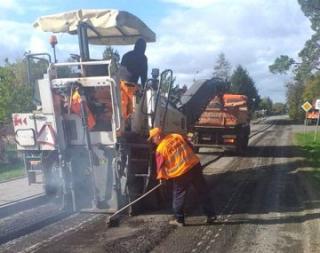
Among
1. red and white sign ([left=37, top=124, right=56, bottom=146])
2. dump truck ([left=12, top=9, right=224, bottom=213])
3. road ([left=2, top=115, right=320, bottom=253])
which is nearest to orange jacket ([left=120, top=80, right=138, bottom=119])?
dump truck ([left=12, top=9, right=224, bottom=213])

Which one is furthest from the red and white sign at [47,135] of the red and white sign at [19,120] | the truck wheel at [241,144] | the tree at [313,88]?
the tree at [313,88]

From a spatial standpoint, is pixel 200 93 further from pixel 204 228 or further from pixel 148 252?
pixel 148 252

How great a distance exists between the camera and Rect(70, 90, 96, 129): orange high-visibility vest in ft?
27.6

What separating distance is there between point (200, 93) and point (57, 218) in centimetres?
606

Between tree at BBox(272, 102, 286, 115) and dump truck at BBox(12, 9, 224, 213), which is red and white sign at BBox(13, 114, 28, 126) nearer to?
dump truck at BBox(12, 9, 224, 213)

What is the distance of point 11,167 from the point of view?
16812 millimetres

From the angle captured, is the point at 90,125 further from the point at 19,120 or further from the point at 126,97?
the point at 19,120

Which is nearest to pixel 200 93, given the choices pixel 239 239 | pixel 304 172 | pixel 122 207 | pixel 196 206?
pixel 304 172

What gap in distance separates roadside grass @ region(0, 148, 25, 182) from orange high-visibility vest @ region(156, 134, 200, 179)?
263 inches

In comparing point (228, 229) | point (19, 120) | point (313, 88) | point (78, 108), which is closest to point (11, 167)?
point (19, 120)

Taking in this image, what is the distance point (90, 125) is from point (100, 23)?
1.70m

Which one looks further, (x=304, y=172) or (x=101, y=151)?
(x=304, y=172)

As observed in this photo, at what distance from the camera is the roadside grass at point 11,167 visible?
13.9 metres

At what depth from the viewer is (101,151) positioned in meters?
8.53
